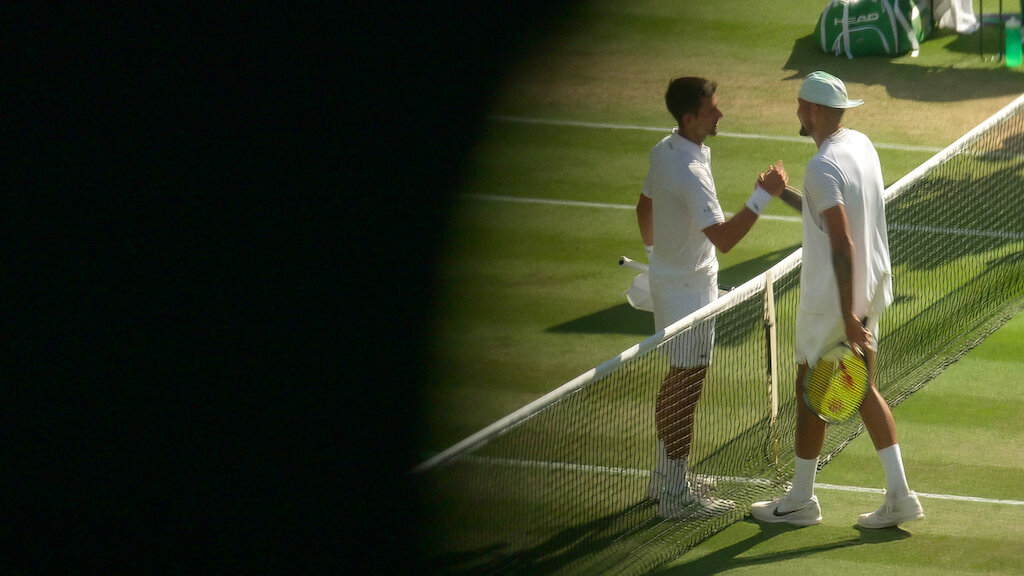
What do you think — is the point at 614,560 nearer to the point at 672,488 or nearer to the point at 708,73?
the point at 672,488

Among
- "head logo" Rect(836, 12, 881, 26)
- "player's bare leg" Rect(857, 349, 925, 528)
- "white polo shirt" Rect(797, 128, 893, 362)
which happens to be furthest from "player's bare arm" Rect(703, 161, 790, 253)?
"head logo" Rect(836, 12, 881, 26)

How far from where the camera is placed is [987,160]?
361 inches

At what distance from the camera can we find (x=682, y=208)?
5.49 metres

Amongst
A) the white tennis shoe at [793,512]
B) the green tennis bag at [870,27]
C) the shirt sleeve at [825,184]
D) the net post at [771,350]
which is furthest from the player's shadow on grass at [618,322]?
the green tennis bag at [870,27]

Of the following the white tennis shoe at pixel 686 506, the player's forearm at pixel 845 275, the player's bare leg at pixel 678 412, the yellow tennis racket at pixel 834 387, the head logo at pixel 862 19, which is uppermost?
the head logo at pixel 862 19

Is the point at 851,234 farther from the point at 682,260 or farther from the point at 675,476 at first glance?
the point at 675,476

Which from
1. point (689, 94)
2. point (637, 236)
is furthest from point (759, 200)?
point (637, 236)

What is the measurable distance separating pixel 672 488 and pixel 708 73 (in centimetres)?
→ 857

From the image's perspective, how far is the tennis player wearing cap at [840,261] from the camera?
16.5 ft

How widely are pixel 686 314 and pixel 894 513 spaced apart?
1293mm

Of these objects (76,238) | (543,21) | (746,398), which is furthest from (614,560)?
(543,21)

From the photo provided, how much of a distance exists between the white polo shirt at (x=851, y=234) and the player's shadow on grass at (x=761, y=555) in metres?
0.87

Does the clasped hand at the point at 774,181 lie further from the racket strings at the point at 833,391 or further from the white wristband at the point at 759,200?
the racket strings at the point at 833,391

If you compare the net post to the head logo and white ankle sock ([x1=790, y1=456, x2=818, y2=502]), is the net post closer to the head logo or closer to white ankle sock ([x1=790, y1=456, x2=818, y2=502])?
white ankle sock ([x1=790, y1=456, x2=818, y2=502])
